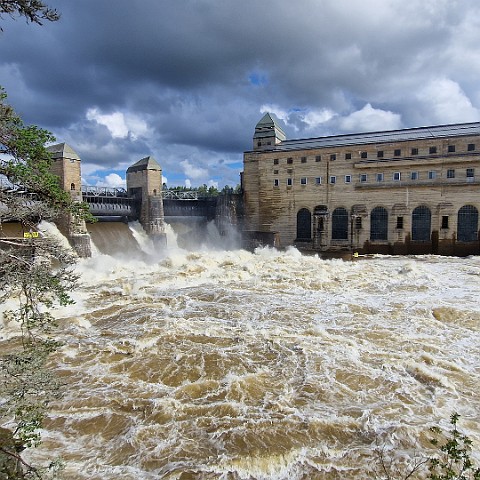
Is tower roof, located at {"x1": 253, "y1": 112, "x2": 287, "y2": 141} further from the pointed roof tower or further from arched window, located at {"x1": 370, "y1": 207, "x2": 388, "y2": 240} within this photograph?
arched window, located at {"x1": 370, "y1": 207, "x2": 388, "y2": 240}

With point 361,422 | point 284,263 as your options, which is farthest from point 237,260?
point 361,422

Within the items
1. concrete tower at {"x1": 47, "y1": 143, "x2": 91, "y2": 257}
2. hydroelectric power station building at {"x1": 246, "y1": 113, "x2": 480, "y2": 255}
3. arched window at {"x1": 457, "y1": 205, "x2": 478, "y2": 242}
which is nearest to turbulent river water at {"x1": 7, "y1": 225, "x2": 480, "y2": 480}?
concrete tower at {"x1": 47, "y1": 143, "x2": 91, "y2": 257}

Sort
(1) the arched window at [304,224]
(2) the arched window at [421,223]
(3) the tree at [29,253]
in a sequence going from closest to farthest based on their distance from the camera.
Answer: (3) the tree at [29,253] → (2) the arched window at [421,223] → (1) the arched window at [304,224]

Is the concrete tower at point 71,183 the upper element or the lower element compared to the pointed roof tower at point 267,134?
lower

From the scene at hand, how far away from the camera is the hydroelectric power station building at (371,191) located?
30.3 metres

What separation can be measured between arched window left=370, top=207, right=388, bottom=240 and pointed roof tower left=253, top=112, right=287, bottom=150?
13.6 m

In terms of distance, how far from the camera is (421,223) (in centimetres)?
3159

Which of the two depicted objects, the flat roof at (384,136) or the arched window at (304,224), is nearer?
the flat roof at (384,136)

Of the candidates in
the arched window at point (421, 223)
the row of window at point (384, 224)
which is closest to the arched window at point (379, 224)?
the row of window at point (384, 224)

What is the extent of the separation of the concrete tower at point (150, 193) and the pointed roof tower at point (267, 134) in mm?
13606

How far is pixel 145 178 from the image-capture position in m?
29.9

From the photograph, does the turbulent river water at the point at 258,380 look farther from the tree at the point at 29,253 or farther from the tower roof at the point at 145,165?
the tower roof at the point at 145,165

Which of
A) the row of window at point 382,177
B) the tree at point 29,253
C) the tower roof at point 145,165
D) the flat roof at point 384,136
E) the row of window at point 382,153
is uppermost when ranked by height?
the flat roof at point 384,136

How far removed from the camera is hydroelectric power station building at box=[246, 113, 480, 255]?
30266mm
